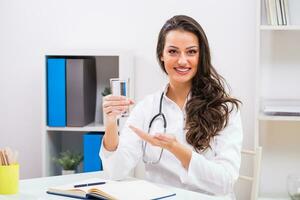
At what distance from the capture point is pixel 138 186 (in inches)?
73.6

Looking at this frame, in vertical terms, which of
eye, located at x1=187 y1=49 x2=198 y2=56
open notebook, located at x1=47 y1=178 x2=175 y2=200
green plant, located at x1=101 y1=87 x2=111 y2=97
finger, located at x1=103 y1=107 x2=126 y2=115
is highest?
eye, located at x1=187 y1=49 x2=198 y2=56

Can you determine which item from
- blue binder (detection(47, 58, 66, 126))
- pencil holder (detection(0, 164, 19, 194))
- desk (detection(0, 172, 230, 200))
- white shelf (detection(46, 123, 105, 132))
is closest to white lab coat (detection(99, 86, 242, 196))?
desk (detection(0, 172, 230, 200))

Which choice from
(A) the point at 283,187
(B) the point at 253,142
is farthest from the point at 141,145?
(A) the point at 283,187

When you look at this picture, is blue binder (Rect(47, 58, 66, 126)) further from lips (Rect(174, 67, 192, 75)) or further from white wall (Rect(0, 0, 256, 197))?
lips (Rect(174, 67, 192, 75))

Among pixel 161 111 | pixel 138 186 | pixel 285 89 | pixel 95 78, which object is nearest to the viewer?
pixel 138 186

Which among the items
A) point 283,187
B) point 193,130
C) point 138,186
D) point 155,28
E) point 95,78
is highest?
point 155,28

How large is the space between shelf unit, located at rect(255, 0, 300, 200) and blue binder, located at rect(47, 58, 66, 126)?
3.81ft

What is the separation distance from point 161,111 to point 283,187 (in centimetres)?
112

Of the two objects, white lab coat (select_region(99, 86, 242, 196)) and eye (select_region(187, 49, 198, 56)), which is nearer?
white lab coat (select_region(99, 86, 242, 196))

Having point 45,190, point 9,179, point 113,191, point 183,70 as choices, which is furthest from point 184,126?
point 9,179

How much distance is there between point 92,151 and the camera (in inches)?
116

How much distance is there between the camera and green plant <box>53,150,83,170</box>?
3002mm

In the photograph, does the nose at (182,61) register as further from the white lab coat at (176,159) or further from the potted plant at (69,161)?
the potted plant at (69,161)

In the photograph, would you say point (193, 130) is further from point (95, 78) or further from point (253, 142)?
point (95, 78)
